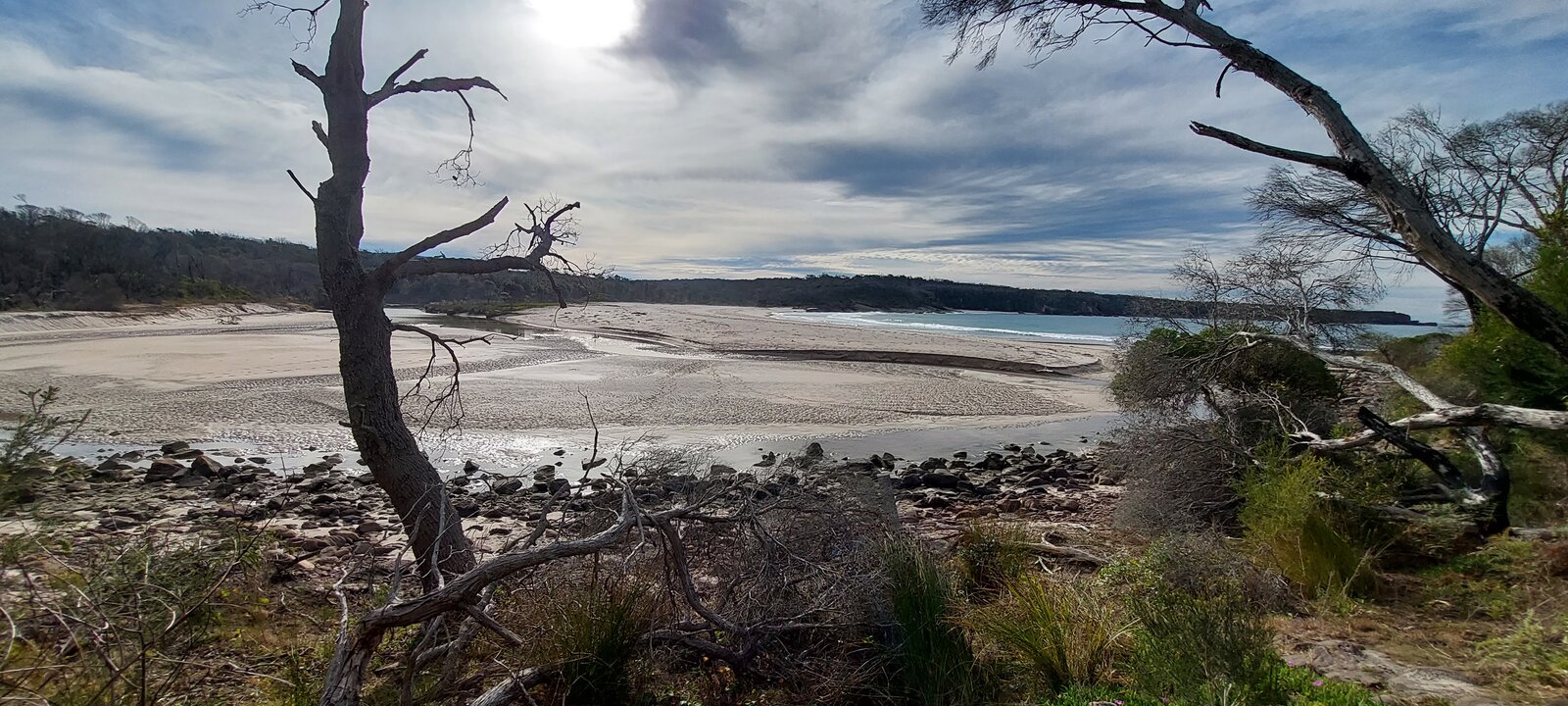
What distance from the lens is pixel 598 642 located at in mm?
3557

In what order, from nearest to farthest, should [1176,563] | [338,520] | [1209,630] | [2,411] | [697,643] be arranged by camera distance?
[1209,630]
[697,643]
[1176,563]
[338,520]
[2,411]

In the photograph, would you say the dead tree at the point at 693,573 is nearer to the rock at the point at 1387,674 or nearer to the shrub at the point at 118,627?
the shrub at the point at 118,627

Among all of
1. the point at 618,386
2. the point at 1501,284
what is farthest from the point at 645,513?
the point at 618,386

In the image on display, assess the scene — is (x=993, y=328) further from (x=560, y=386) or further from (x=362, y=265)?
(x=362, y=265)

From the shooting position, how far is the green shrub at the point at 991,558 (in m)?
5.37

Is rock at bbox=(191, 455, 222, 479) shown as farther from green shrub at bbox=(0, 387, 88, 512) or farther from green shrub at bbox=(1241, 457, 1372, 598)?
green shrub at bbox=(1241, 457, 1372, 598)

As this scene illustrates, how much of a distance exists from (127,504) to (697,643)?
308 inches

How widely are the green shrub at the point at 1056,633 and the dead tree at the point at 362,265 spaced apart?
347cm

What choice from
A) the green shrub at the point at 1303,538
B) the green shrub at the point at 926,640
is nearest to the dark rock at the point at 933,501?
the green shrub at the point at 1303,538

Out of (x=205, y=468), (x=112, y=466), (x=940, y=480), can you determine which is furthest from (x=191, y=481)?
(x=940, y=480)

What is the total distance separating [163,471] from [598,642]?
987 centimetres

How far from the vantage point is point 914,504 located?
9.55 m

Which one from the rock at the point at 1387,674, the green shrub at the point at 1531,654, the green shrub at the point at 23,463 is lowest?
the rock at the point at 1387,674

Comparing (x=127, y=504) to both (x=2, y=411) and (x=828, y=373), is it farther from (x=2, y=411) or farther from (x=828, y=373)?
(x=828, y=373)
